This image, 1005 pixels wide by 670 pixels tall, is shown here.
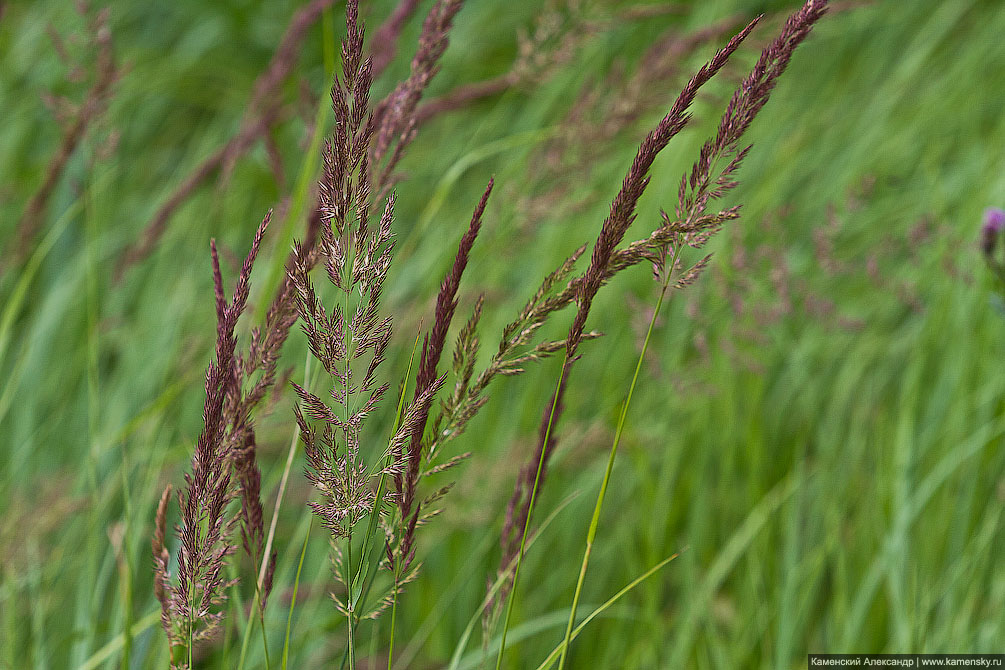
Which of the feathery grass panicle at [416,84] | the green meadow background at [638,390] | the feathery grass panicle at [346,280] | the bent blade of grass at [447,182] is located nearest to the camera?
the feathery grass panicle at [346,280]

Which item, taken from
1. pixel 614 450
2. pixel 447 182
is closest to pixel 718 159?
pixel 614 450

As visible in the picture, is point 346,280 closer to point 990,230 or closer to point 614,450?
point 614,450

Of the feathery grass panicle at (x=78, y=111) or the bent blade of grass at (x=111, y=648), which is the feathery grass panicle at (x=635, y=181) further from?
the feathery grass panicle at (x=78, y=111)

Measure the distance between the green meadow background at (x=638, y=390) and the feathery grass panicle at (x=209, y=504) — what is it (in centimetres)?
18

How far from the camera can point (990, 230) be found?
128cm

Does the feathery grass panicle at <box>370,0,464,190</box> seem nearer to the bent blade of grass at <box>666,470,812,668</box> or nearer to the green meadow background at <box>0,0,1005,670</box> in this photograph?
the green meadow background at <box>0,0,1005,670</box>

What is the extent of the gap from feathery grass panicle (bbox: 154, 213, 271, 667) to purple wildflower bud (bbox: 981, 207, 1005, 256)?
1207 millimetres

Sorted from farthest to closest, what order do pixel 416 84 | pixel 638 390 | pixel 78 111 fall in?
pixel 638 390 < pixel 78 111 < pixel 416 84

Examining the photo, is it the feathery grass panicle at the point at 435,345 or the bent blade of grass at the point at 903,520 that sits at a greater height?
the feathery grass panicle at the point at 435,345

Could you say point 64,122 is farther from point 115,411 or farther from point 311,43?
point 311,43

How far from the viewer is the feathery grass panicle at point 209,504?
0.56 m

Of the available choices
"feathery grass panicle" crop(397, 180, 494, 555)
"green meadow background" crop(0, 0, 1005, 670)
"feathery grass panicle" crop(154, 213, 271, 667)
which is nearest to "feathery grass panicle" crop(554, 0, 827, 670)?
"feathery grass panicle" crop(397, 180, 494, 555)

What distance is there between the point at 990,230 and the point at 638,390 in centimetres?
88

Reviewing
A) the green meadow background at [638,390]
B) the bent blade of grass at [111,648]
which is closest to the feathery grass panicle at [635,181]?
the green meadow background at [638,390]
